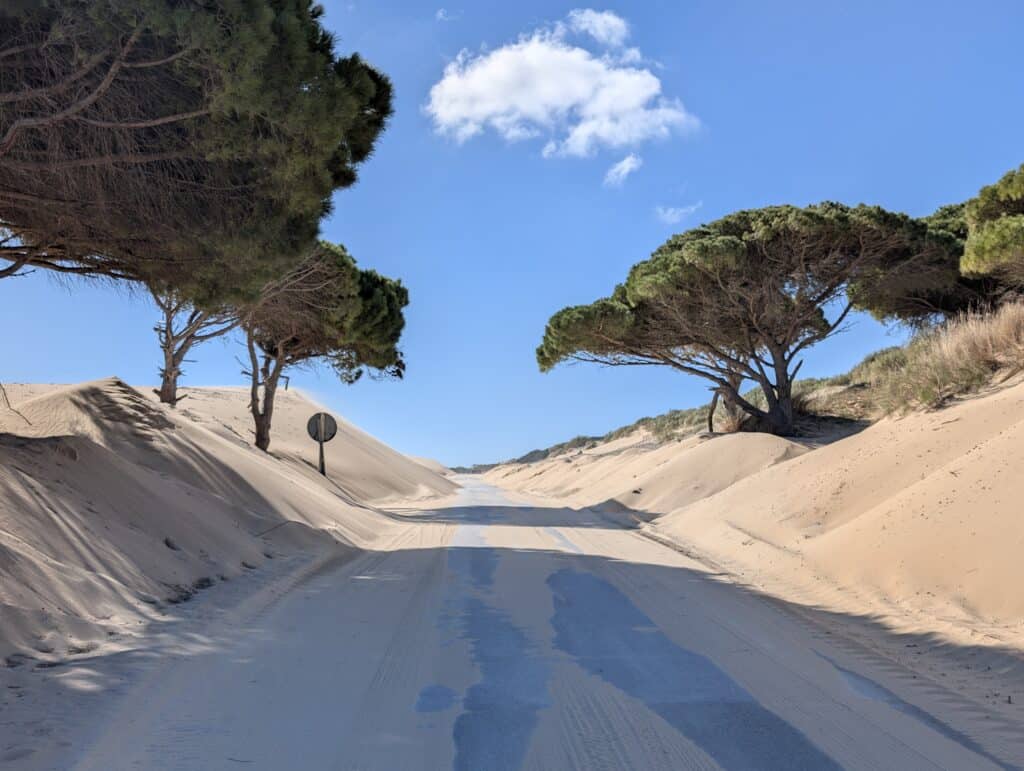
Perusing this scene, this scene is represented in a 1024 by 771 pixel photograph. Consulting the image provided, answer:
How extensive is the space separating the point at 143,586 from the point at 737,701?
17.9 feet

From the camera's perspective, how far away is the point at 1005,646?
17.9 ft

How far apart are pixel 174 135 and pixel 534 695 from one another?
6894 mm

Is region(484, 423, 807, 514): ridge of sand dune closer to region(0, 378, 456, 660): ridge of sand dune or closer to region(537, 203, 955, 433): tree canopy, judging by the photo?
region(537, 203, 955, 433): tree canopy

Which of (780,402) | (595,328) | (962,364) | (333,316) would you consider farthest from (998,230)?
(333,316)

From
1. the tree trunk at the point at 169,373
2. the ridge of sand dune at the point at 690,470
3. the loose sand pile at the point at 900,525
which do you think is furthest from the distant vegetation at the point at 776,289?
the tree trunk at the point at 169,373

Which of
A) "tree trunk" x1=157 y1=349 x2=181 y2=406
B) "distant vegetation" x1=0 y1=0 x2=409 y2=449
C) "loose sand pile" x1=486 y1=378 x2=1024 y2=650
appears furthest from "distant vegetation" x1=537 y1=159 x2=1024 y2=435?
"distant vegetation" x1=0 y1=0 x2=409 y2=449

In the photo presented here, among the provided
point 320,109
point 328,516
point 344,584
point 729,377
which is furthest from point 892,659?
point 729,377

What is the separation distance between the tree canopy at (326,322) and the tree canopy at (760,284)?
6.82m

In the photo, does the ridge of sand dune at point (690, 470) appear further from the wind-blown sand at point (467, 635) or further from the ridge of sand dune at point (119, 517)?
the ridge of sand dune at point (119, 517)

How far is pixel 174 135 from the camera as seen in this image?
26.6ft

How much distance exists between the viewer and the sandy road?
3.64 metres

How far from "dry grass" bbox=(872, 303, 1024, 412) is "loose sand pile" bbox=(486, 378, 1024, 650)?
53cm

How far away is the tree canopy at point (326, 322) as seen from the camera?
22000 mm

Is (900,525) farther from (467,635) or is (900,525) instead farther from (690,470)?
(690,470)
